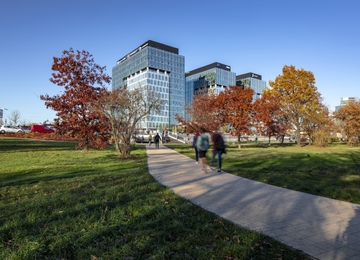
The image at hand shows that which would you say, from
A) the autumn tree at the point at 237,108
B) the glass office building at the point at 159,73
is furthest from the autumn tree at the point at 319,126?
the glass office building at the point at 159,73

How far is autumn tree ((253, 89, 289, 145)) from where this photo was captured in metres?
31.0

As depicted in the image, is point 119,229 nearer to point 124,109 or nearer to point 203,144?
point 203,144

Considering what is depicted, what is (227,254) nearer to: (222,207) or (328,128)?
(222,207)

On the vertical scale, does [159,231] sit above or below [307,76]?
below

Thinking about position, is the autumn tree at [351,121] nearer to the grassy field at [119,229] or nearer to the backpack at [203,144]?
the backpack at [203,144]

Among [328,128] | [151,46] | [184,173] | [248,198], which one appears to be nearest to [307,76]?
[328,128]

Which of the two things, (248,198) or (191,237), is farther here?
(248,198)

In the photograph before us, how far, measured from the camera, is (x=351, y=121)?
3481cm

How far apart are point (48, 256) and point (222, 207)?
327 cm

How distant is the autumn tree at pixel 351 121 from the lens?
34.5 meters

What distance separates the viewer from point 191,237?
3926 millimetres

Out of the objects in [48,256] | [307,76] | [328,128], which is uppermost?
[307,76]

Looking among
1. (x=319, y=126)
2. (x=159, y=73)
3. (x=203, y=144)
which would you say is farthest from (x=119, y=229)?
(x=159, y=73)

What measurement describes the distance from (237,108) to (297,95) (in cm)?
985
